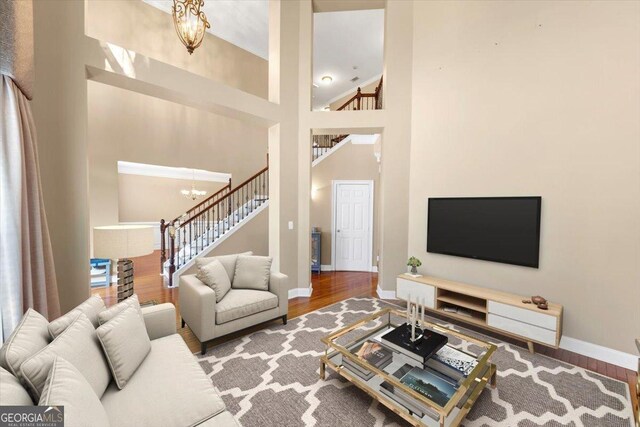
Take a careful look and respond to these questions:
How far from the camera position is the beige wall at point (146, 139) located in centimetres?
522

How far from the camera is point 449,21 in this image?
12.1ft

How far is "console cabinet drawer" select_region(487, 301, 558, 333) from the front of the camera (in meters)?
2.54

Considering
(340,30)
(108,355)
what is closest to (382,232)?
(108,355)

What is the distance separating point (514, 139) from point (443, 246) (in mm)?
1604

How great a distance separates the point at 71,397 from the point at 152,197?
26.9ft

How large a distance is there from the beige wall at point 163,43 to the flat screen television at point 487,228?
639 centimetres

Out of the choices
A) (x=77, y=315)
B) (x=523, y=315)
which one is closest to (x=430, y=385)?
(x=523, y=315)

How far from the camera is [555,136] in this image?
2.85 metres

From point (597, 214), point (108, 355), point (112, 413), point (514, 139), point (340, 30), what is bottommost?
point (112, 413)

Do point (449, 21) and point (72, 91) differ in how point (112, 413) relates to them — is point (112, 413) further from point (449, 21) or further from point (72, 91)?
point (449, 21)

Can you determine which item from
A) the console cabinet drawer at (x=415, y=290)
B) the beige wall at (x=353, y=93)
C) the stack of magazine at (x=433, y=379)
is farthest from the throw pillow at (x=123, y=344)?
the beige wall at (x=353, y=93)

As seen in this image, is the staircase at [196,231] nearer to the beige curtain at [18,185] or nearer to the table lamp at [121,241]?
the table lamp at [121,241]

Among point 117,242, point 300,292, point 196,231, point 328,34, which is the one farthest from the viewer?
point 328,34

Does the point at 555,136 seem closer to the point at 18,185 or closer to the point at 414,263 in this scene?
the point at 414,263
